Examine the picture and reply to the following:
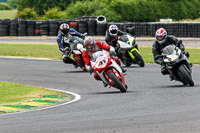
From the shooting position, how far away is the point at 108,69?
13641mm

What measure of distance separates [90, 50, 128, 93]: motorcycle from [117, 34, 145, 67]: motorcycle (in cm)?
Answer: 692

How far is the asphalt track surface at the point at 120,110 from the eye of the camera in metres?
8.32

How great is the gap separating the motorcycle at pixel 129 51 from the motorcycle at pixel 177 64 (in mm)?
6054

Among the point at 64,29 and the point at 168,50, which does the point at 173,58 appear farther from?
the point at 64,29

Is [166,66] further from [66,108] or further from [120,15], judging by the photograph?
[120,15]

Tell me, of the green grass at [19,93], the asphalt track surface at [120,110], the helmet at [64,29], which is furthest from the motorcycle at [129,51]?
the green grass at [19,93]

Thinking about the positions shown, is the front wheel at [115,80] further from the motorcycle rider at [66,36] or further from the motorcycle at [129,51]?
the motorcycle at [129,51]

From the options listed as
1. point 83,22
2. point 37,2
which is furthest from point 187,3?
point 83,22

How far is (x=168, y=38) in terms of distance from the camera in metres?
15.5

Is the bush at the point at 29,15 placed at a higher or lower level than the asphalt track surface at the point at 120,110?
lower

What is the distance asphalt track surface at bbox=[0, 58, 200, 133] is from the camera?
27.3 feet

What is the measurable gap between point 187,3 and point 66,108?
99.1 meters

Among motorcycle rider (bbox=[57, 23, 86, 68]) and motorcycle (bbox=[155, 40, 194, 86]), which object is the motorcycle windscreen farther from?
motorcycle rider (bbox=[57, 23, 86, 68])

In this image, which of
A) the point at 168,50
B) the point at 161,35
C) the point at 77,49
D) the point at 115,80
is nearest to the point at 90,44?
the point at 115,80
